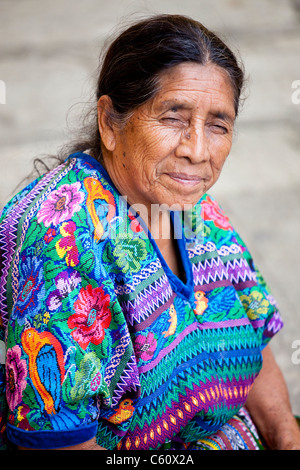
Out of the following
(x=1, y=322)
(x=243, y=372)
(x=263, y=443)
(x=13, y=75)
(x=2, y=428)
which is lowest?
(x=263, y=443)

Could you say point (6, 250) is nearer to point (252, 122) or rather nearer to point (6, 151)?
point (6, 151)

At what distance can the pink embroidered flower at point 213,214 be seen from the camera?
1828 millimetres

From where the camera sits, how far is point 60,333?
1.26 meters

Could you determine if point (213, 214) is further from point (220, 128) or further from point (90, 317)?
point (90, 317)

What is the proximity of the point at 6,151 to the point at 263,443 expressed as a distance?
108 inches

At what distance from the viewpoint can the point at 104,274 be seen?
134 centimetres

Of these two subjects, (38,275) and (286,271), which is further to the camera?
(286,271)

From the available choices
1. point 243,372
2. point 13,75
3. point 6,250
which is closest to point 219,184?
point 13,75

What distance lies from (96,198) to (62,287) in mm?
268

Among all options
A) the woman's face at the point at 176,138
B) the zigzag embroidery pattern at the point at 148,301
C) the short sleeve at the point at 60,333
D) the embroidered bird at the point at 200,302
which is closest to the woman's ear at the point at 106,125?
the woman's face at the point at 176,138

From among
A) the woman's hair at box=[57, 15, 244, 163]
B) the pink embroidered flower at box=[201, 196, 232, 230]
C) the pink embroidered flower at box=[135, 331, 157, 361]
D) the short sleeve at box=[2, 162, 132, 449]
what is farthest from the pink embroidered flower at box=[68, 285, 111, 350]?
the pink embroidered flower at box=[201, 196, 232, 230]

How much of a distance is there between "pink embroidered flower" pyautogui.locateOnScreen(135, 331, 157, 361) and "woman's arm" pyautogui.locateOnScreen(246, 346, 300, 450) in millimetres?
643

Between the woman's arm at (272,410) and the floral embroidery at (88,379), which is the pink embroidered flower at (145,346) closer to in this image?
the floral embroidery at (88,379)

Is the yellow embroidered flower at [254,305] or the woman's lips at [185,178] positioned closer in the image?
the woman's lips at [185,178]
